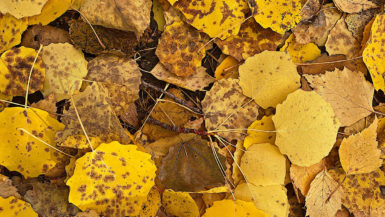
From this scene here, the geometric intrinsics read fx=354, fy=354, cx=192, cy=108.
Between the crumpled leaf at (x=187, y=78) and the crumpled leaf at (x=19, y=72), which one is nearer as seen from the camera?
the crumpled leaf at (x=19, y=72)

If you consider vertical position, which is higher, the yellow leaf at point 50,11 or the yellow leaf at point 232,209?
the yellow leaf at point 50,11

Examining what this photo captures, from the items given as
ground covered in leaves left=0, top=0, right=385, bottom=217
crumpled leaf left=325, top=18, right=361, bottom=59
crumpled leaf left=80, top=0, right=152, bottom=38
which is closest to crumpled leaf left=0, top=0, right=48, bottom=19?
ground covered in leaves left=0, top=0, right=385, bottom=217

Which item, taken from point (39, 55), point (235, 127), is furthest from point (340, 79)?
point (39, 55)

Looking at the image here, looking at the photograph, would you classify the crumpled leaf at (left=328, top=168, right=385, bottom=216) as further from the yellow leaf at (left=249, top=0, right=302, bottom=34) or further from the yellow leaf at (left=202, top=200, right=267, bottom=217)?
the yellow leaf at (left=249, top=0, right=302, bottom=34)

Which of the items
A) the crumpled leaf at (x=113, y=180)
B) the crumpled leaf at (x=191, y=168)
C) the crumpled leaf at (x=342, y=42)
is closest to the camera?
the crumpled leaf at (x=113, y=180)

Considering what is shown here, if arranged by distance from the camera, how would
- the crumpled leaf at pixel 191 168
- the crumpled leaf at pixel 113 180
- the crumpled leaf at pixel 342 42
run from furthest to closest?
1. the crumpled leaf at pixel 342 42
2. the crumpled leaf at pixel 191 168
3. the crumpled leaf at pixel 113 180

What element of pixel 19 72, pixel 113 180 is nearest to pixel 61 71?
pixel 19 72

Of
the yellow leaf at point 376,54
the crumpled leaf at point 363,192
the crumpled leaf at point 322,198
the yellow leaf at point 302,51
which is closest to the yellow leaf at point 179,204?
the crumpled leaf at point 322,198

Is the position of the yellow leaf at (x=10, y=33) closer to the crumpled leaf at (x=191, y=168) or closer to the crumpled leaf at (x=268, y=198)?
the crumpled leaf at (x=191, y=168)

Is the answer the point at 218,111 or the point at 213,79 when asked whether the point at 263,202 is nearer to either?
the point at 218,111
